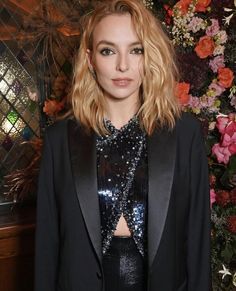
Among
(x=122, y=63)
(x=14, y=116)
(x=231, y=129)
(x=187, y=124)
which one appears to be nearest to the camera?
(x=122, y=63)

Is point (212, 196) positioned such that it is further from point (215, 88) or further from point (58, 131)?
point (58, 131)

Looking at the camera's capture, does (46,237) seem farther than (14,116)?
No

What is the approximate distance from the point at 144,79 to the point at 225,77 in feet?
1.15

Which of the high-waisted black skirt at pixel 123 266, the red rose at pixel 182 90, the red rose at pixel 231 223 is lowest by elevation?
the high-waisted black skirt at pixel 123 266

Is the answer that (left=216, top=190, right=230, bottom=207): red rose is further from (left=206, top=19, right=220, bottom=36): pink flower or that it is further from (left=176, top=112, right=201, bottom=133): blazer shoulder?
(left=206, top=19, right=220, bottom=36): pink flower

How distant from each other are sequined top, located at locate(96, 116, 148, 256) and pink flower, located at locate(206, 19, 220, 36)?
1.59ft

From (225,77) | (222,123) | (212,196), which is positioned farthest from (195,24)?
(212,196)

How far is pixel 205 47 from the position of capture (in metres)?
1.81

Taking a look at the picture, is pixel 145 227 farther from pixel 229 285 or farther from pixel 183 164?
pixel 229 285

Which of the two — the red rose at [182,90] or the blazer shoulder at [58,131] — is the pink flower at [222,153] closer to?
the red rose at [182,90]

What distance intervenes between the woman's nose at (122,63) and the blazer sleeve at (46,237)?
0.35m

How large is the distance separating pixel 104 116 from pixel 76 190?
27 centimetres

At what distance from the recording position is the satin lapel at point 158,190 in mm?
1514

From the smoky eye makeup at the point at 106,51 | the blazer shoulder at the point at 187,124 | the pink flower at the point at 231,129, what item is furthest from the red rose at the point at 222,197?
the smoky eye makeup at the point at 106,51
